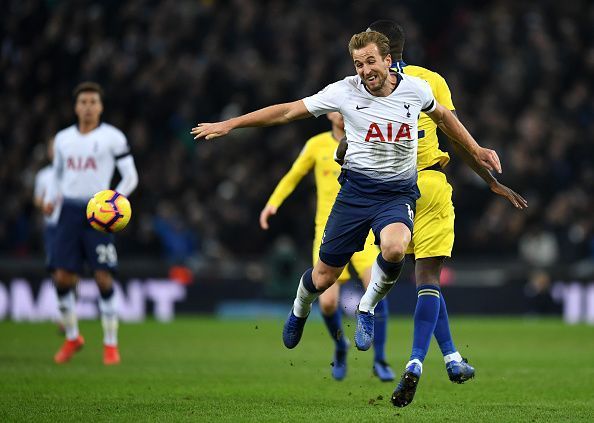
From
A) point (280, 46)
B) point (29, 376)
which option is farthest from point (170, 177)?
point (29, 376)

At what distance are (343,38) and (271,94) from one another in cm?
211

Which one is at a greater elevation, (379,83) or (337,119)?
(379,83)

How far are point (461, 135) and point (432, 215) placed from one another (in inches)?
33.7

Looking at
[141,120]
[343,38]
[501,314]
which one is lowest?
[501,314]

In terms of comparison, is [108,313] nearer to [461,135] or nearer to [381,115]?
[381,115]

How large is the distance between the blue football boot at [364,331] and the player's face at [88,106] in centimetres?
501

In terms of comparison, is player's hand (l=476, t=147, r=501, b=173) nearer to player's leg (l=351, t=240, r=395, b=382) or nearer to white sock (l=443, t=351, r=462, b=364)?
white sock (l=443, t=351, r=462, b=364)

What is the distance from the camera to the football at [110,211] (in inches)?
407

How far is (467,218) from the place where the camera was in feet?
71.1

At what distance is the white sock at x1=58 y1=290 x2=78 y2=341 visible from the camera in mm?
12867

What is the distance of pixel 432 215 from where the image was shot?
29.8 ft

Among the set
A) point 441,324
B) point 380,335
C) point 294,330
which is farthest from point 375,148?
point 380,335

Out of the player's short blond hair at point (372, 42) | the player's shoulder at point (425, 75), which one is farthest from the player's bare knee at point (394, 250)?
the player's shoulder at point (425, 75)

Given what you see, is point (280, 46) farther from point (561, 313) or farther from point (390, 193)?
point (390, 193)
